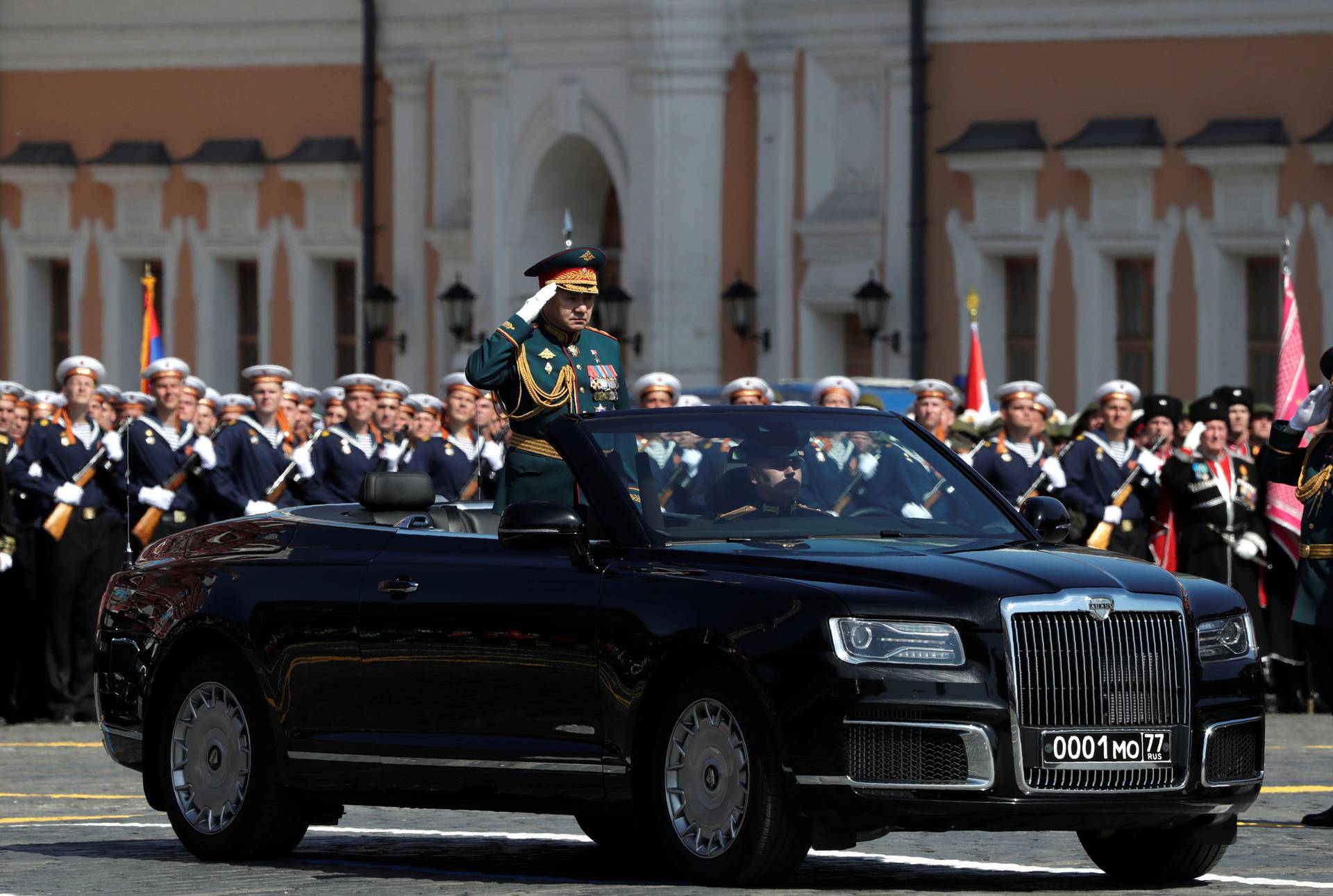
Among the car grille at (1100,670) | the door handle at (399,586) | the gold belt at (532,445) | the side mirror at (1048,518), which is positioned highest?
the gold belt at (532,445)

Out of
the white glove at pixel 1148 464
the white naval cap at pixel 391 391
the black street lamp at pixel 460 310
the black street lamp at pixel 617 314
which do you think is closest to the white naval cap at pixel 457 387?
the white naval cap at pixel 391 391

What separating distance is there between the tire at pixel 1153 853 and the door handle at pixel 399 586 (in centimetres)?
232

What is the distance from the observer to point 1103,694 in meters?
11.2

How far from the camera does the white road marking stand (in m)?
11.9

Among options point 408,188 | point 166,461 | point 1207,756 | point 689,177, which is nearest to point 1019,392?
point 166,461

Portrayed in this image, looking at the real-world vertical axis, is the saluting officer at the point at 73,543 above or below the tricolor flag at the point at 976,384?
below

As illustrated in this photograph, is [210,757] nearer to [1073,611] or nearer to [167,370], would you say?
[1073,611]

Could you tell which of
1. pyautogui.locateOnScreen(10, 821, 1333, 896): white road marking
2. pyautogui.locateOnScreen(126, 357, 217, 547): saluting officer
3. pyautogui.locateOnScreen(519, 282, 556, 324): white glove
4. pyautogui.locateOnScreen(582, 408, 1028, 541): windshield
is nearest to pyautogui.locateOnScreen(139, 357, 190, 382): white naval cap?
pyautogui.locateOnScreen(126, 357, 217, 547): saluting officer

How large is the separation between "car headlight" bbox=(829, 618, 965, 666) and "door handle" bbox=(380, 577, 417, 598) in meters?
1.89

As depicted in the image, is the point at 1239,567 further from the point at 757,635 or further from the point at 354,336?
the point at 354,336

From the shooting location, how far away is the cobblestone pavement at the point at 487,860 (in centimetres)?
1180

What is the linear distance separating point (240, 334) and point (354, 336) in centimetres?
232

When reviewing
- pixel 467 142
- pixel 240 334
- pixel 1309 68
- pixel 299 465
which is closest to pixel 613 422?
pixel 299 465

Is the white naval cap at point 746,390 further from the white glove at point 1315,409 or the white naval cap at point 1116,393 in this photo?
the white glove at point 1315,409
